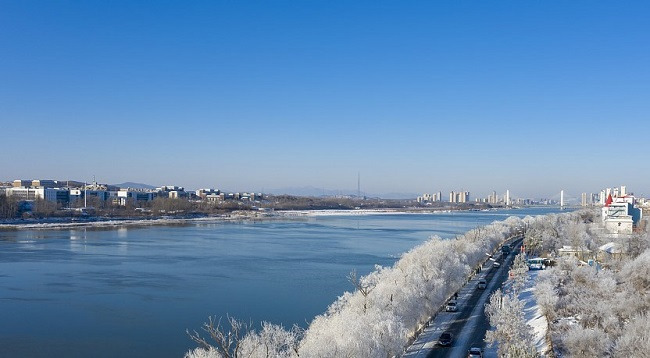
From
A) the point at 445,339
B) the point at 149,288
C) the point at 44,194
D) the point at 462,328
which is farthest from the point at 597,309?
the point at 44,194

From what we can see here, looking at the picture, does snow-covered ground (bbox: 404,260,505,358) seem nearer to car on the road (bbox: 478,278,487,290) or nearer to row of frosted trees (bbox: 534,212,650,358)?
car on the road (bbox: 478,278,487,290)

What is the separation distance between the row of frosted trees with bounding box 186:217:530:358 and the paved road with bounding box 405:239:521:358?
14 cm

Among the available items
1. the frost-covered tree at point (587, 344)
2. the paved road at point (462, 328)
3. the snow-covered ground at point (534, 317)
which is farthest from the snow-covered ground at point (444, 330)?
the frost-covered tree at point (587, 344)

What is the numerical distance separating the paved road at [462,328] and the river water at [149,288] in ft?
5.29

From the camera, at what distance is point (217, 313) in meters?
7.16

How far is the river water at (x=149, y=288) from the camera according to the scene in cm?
607

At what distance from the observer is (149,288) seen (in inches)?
346

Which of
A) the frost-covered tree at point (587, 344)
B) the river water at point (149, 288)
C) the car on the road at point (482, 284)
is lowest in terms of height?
the river water at point (149, 288)

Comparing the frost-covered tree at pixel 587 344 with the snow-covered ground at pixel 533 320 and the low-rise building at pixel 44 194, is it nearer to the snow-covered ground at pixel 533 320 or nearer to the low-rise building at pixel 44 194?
the snow-covered ground at pixel 533 320

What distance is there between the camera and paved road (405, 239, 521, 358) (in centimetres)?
527

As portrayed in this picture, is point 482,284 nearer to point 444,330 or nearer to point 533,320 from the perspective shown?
point 533,320

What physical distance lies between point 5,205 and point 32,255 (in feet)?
42.7

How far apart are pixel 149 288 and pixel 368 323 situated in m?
4.98

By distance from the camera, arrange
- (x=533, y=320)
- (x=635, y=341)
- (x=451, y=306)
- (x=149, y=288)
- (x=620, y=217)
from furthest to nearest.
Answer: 1. (x=620, y=217)
2. (x=149, y=288)
3. (x=451, y=306)
4. (x=533, y=320)
5. (x=635, y=341)
